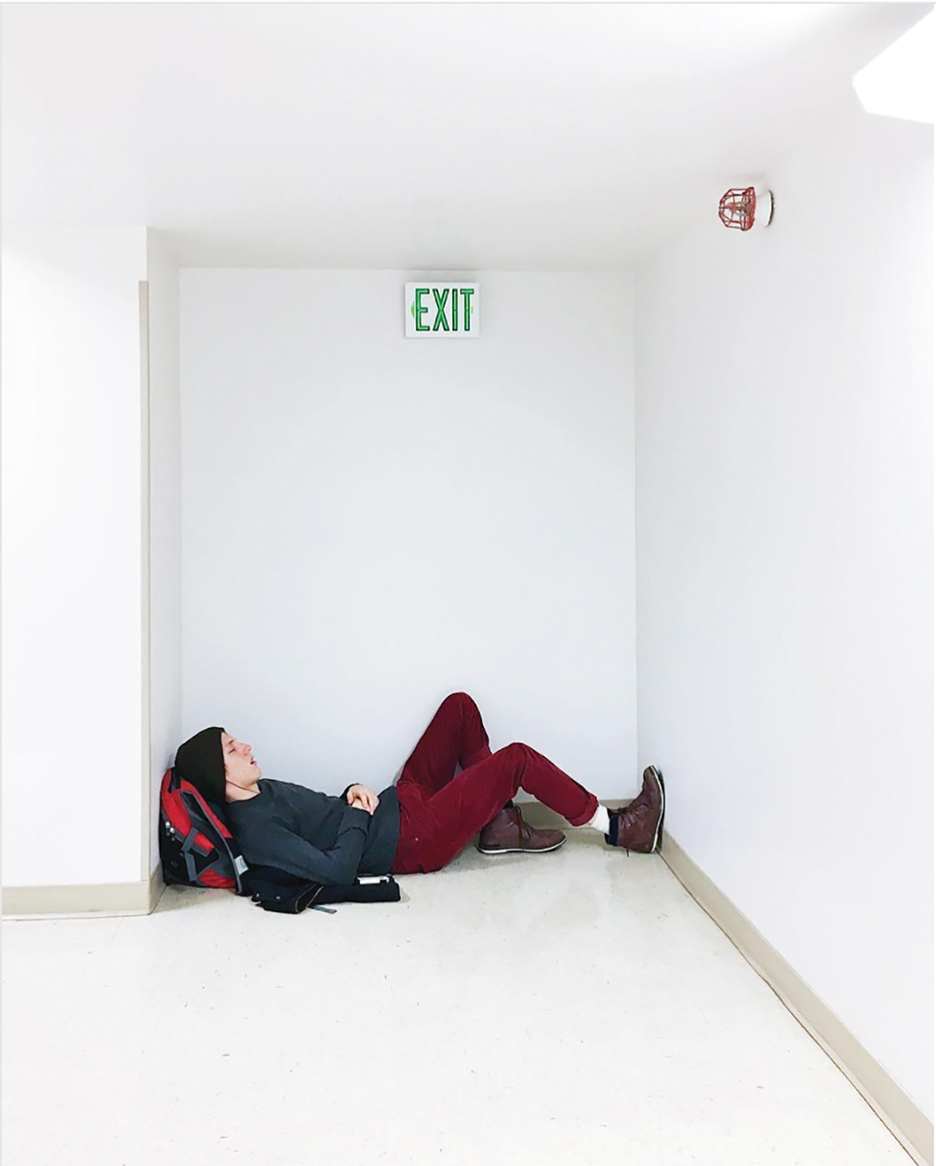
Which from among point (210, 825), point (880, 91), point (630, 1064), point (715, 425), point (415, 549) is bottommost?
point (630, 1064)

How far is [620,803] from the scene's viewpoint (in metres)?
4.64

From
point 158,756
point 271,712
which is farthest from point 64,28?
point 271,712

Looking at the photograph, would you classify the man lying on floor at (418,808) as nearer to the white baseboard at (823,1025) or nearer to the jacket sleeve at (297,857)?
the jacket sleeve at (297,857)

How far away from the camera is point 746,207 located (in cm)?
309

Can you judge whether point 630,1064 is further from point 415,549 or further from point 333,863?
point 415,549

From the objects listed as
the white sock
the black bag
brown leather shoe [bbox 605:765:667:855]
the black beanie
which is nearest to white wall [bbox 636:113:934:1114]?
brown leather shoe [bbox 605:765:667:855]

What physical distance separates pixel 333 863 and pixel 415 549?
1.39m

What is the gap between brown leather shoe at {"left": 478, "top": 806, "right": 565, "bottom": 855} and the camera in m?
4.22

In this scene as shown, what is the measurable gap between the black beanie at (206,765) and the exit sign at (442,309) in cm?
183

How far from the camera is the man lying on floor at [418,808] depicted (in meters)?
3.76

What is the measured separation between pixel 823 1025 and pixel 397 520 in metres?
2.56

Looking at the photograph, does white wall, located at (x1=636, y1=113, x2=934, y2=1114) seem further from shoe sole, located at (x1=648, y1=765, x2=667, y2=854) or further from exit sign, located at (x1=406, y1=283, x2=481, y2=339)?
exit sign, located at (x1=406, y1=283, x2=481, y2=339)

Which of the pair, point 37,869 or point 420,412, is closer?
point 37,869

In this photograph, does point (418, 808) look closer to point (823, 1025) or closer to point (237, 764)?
point (237, 764)
